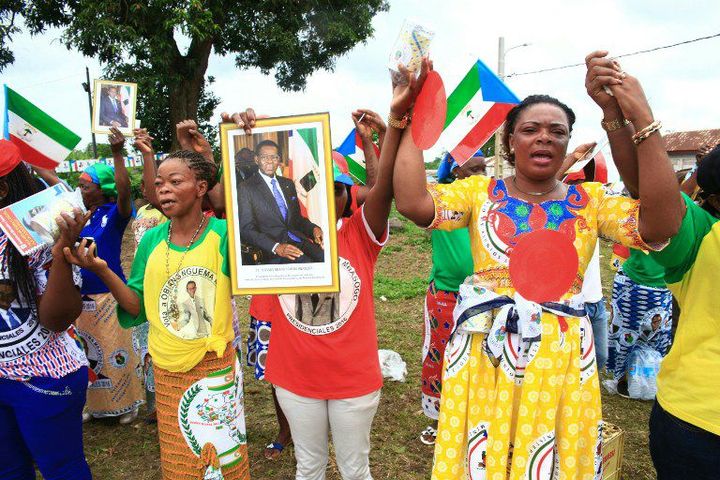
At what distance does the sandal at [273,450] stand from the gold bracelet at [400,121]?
272 centimetres

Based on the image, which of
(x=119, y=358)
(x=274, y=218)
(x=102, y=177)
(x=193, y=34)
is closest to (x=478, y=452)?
(x=274, y=218)

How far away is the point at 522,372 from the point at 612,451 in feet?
5.93

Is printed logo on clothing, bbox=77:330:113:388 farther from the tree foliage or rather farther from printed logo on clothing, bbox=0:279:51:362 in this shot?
the tree foliage

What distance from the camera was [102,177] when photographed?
3922mm

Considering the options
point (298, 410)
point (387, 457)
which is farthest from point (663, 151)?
point (387, 457)

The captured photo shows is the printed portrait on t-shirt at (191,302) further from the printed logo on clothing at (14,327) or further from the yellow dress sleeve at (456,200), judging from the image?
the yellow dress sleeve at (456,200)

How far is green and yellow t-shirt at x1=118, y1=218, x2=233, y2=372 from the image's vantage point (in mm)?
2271

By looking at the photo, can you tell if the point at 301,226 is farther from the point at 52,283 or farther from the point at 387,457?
the point at 387,457

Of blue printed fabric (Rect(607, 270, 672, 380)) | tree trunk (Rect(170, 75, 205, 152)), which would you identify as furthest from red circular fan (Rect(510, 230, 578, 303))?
tree trunk (Rect(170, 75, 205, 152))

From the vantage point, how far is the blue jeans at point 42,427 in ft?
7.22

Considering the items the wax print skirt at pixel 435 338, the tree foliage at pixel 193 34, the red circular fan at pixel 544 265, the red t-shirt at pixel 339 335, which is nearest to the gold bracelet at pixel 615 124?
the red circular fan at pixel 544 265

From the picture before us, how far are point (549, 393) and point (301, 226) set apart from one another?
3.53 ft

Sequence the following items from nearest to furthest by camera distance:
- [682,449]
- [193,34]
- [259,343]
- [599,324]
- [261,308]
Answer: [682,449] < [261,308] < [259,343] < [599,324] < [193,34]

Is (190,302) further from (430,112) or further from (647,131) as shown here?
(647,131)
